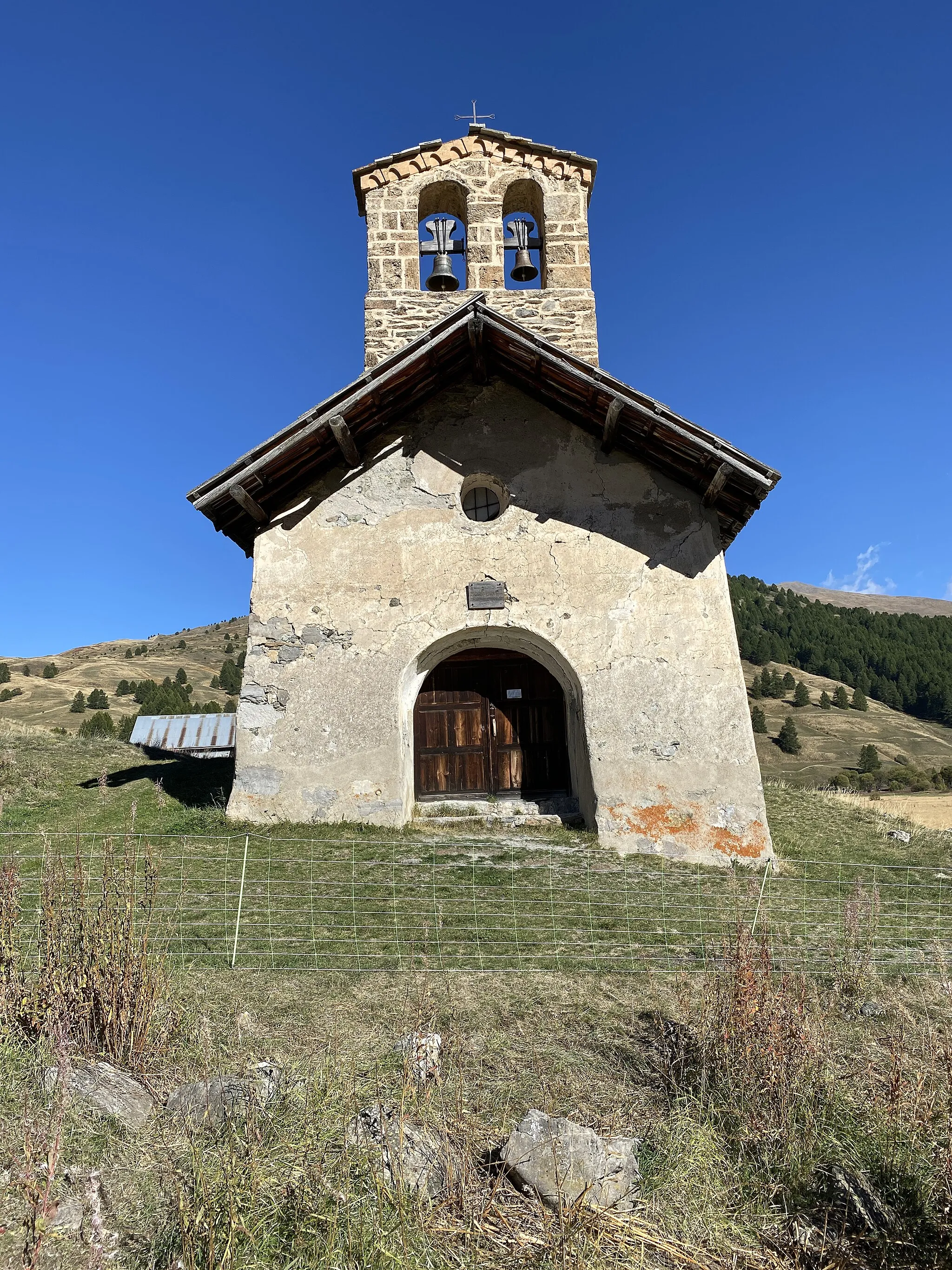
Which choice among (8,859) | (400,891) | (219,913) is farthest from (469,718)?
(8,859)

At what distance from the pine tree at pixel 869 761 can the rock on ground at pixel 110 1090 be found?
50.5 m

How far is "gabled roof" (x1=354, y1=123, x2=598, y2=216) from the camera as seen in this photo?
12234mm

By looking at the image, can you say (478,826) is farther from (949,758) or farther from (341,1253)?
(949,758)

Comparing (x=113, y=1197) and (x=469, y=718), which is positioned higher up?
(x=469, y=718)

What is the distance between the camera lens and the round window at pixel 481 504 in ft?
35.0

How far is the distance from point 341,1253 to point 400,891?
15.5 ft

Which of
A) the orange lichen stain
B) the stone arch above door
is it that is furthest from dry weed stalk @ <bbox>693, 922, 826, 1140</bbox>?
the stone arch above door

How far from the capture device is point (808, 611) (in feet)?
304

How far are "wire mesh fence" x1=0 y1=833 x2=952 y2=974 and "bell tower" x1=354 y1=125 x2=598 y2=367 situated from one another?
741 centimetres

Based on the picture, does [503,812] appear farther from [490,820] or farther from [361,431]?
[361,431]

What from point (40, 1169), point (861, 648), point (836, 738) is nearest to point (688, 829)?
point (40, 1169)

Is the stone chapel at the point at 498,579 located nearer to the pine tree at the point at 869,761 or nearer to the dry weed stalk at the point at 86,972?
the dry weed stalk at the point at 86,972

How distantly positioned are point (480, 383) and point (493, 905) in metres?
6.89

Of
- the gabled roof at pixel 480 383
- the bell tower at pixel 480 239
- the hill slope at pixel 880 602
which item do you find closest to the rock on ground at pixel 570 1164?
the gabled roof at pixel 480 383
